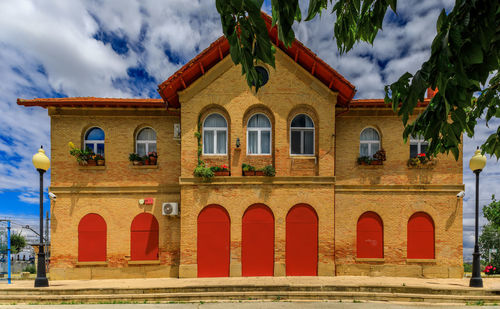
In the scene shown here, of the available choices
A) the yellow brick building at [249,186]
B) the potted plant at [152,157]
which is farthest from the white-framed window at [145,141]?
the potted plant at [152,157]

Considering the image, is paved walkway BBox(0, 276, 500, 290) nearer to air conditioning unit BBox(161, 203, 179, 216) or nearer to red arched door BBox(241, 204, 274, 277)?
red arched door BBox(241, 204, 274, 277)

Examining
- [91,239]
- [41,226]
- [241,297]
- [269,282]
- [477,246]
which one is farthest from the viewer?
[91,239]

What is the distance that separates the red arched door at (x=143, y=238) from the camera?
13.4 meters

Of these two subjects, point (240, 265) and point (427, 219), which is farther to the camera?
point (427, 219)

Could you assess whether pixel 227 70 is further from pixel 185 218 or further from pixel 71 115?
pixel 71 115

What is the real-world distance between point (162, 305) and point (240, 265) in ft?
12.1

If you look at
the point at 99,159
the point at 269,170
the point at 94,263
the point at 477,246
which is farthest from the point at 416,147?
the point at 94,263

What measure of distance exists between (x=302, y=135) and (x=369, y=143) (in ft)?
11.4

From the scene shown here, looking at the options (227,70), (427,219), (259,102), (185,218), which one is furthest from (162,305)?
(427,219)

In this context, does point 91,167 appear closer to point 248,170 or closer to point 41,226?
point 41,226

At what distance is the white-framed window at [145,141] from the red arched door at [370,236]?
10540 millimetres

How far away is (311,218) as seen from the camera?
1295 cm

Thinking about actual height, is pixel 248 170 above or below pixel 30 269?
above

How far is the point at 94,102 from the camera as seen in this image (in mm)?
13375
